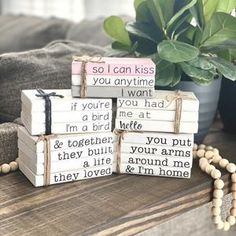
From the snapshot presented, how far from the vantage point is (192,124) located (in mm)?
904

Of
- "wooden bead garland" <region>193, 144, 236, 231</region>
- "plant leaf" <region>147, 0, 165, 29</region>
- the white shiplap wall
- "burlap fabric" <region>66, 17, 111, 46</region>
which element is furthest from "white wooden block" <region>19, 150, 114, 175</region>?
the white shiplap wall

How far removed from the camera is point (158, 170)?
3.05 ft

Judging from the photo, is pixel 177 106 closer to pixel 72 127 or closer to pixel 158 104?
pixel 158 104

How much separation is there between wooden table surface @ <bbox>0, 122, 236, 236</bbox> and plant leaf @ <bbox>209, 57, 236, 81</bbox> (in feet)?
0.68

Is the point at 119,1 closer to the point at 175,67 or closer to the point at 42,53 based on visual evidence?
the point at 42,53

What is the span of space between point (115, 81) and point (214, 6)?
0.31 m

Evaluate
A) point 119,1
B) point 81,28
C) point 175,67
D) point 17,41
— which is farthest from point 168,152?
point 119,1

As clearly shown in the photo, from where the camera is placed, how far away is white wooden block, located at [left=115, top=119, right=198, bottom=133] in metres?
0.90

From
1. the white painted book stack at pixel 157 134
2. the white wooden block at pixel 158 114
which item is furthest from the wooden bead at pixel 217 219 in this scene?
the white wooden block at pixel 158 114

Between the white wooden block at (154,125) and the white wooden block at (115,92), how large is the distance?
53 mm

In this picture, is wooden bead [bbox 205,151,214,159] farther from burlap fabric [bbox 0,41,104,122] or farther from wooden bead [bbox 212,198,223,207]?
burlap fabric [bbox 0,41,104,122]

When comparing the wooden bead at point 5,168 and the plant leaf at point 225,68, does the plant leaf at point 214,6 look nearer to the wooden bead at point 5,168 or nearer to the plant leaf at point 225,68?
the plant leaf at point 225,68

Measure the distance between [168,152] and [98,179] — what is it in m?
0.15

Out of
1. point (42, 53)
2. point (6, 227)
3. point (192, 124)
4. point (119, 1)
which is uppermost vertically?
point (119, 1)
